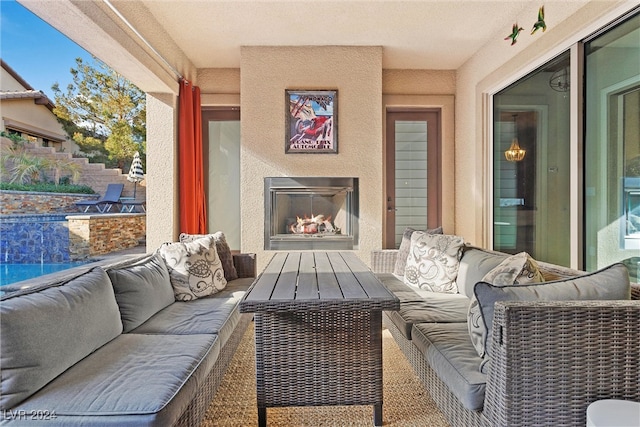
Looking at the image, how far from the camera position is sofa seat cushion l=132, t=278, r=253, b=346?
6.07 feet

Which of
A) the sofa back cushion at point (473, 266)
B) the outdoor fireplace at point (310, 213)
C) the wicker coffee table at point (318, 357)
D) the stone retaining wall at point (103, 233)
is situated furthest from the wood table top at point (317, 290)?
the stone retaining wall at point (103, 233)

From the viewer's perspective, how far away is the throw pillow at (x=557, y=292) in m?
1.30

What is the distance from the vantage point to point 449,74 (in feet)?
15.0

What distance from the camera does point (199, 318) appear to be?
200 centimetres

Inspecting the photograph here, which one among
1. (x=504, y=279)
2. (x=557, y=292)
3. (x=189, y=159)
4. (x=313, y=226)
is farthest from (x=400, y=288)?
(x=189, y=159)

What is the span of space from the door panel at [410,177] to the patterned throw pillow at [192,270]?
265 centimetres

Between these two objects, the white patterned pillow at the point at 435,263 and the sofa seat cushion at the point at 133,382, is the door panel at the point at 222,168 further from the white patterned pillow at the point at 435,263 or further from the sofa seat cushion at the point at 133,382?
the sofa seat cushion at the point at 133,382

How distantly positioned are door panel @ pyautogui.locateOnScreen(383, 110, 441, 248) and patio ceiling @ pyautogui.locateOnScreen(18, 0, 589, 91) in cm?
83

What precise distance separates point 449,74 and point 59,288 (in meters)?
4.67

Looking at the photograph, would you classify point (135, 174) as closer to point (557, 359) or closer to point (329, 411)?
point (329, 411)

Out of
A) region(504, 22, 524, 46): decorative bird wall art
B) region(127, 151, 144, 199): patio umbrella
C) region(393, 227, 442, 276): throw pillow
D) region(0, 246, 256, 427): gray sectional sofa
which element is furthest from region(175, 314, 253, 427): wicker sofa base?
region(127, 151, 144, 199): patio umbrella

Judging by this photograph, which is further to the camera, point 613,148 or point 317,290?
point 613,148

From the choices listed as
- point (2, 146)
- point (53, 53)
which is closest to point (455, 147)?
point (2, 146)

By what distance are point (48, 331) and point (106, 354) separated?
288 millimetres
